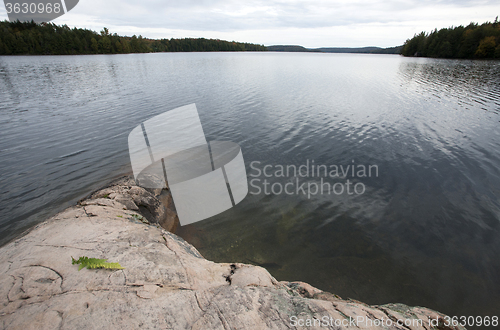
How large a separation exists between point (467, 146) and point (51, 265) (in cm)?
2025

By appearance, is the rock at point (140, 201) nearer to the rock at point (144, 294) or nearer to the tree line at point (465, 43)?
the rock at point (144, 294)

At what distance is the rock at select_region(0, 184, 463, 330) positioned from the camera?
10.1 feet

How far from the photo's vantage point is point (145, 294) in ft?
11.6

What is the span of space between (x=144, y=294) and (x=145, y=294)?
2cm

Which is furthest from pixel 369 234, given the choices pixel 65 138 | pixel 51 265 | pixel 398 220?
A: pixel 65 138

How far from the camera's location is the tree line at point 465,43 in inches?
3506

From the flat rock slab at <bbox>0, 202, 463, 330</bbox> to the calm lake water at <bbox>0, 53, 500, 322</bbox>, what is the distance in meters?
1.95

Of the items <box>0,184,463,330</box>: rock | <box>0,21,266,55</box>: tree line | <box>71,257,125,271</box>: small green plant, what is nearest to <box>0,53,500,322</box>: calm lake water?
<box>0,184,463,330</box>: rock

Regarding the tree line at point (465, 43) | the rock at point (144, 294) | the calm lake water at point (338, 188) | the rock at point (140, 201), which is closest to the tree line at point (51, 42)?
the calm lake water at point (338, 188)

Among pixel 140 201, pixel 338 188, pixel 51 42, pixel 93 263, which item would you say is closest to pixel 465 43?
pixel 338 188

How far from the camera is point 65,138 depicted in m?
14.0

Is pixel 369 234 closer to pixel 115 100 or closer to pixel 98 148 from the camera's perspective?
pixel 98 148

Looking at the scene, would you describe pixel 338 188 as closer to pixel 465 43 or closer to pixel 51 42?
pixel 465 43

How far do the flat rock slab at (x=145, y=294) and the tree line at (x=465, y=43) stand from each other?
137164 mm
